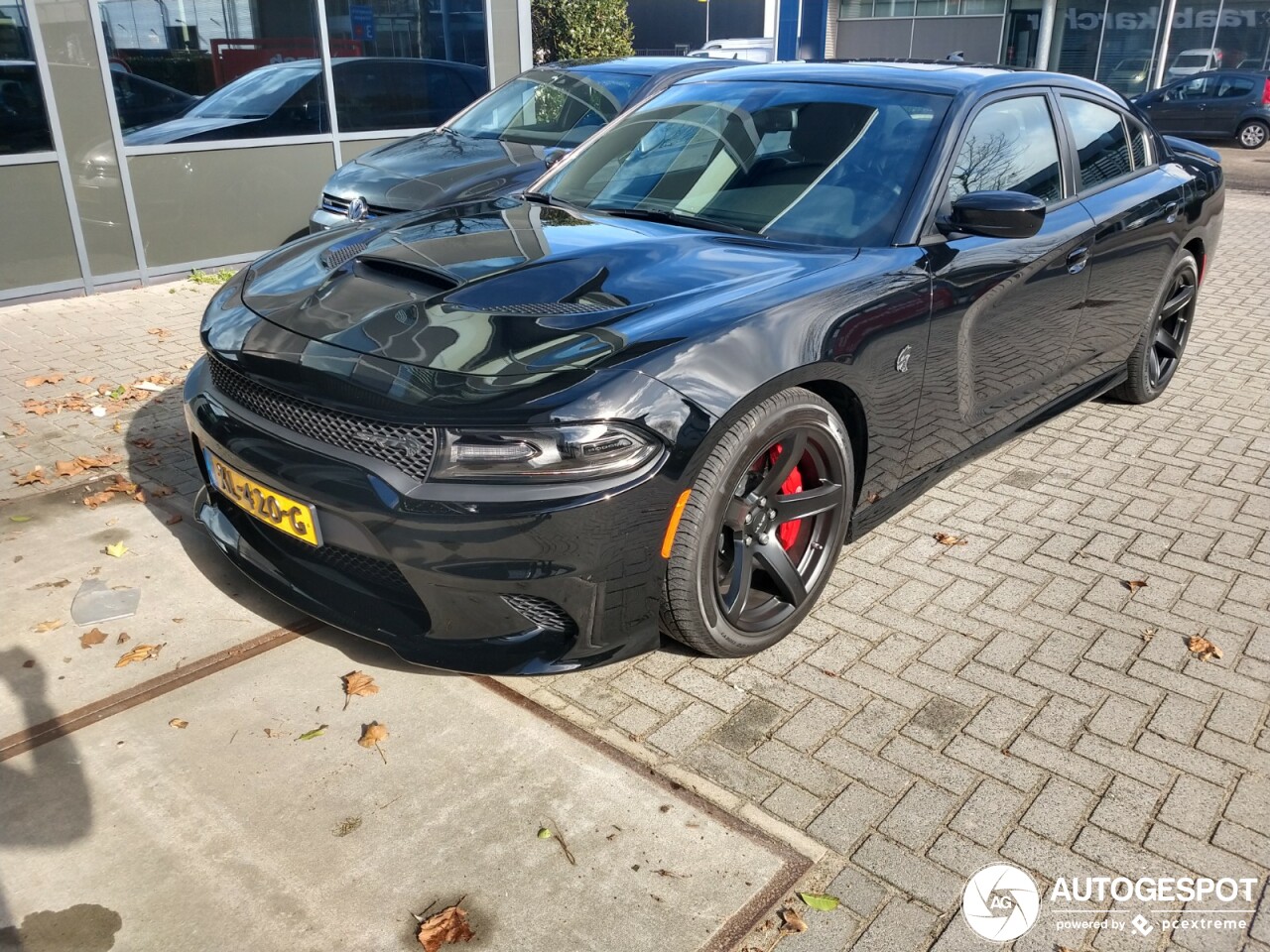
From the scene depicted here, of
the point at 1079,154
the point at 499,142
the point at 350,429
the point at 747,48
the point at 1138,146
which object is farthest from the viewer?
the point at 747,48

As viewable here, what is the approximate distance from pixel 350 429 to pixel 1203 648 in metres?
2.80

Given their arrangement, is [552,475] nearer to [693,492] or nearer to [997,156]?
[693,492]

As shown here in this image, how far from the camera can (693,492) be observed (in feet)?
9.45

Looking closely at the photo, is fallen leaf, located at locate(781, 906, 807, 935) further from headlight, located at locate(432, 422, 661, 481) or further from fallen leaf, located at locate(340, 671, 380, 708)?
fallen leaf, located at locate(340, 671, 380, 708)

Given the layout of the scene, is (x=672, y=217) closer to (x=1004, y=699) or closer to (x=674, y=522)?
(x=674, y=522)

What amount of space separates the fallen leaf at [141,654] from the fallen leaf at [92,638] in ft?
0.46

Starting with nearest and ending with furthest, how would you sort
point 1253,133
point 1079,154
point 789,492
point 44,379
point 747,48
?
point 789,492 < point 1079,154 < point 44,379 < point 1253,133 < point 747,48

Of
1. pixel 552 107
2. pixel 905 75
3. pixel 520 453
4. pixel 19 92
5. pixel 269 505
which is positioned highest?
pixel 905 75

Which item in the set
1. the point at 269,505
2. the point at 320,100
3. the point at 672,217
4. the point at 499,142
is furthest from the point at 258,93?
the point at 269,505

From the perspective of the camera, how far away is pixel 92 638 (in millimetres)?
3432

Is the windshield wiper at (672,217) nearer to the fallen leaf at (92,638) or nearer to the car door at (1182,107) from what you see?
the fallen leaf at (92,638)

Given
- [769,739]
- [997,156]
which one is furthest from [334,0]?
[769,739]

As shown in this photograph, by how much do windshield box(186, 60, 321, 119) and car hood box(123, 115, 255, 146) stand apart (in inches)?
1.6

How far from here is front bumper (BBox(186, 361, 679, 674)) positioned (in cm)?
264
